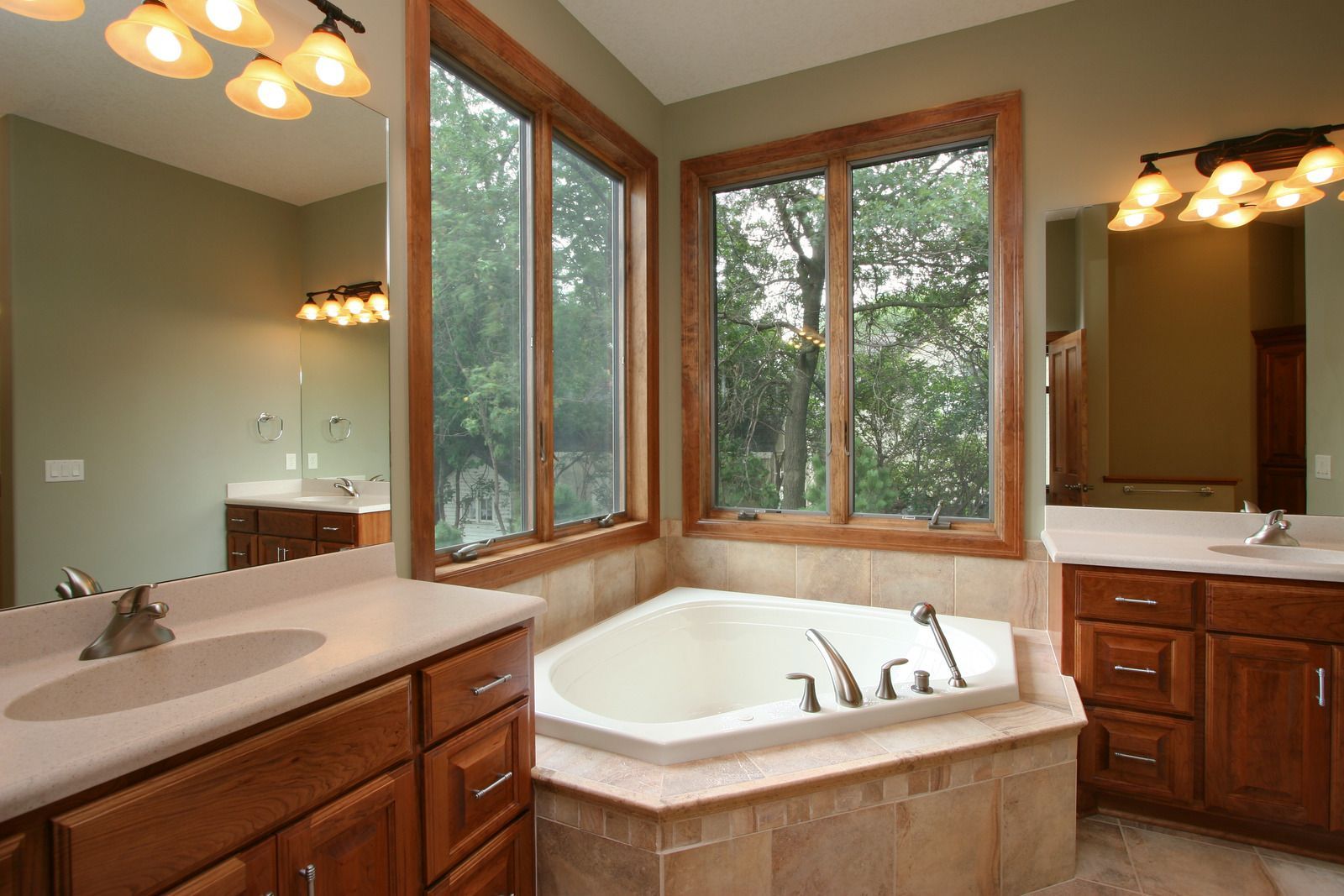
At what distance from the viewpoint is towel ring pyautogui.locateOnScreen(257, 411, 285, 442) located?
1452 mm

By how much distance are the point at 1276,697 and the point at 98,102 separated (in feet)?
10.4

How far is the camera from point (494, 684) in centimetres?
137

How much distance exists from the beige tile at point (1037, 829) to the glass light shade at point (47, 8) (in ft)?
8.39

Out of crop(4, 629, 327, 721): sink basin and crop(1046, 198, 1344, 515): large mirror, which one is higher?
crop(1046, 198, 1344, 515): large mirror

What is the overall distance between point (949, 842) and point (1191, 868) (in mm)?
865

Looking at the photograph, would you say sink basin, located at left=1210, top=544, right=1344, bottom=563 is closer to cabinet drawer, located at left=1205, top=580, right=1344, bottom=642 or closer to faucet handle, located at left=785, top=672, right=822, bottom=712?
cabinet drawer, located at left=1205, top=580, right=1344, bottom=642

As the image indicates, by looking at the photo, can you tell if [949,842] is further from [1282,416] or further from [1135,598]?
[1282,416]

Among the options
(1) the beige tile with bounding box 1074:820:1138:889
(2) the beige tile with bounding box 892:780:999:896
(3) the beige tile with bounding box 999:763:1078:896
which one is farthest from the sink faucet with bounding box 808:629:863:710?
(1) the beige tile with bounding box 1074:820:1138:889

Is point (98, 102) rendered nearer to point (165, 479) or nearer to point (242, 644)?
point (165, 479)

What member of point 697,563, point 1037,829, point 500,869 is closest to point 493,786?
point 500,869

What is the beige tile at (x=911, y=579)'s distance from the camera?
8.80 feet

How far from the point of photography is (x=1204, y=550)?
212cm

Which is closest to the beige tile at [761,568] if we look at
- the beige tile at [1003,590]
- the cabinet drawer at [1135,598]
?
the beige tile at [1003,590]

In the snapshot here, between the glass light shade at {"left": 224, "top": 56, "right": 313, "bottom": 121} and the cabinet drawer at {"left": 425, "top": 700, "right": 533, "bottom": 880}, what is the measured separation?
1418mm
